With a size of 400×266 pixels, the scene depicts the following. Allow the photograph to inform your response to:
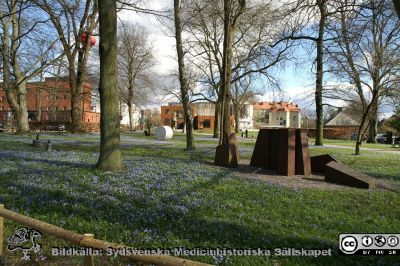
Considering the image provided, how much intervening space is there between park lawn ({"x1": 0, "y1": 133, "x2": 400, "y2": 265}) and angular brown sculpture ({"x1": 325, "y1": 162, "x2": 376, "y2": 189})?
0.62 m

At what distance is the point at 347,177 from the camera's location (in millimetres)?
9320

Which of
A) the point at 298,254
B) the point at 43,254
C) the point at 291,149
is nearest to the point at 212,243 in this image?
the point at 298,254

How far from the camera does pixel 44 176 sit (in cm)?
848

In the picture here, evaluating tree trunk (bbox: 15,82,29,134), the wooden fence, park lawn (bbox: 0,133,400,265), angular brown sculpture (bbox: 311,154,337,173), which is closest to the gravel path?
park lawn (bbox: 0,133,400,265)

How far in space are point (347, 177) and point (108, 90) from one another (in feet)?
24.6

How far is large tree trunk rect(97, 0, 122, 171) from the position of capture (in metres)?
9.76

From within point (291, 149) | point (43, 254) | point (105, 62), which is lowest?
point (43, 254)

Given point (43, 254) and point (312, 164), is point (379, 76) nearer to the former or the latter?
point (312, 164)

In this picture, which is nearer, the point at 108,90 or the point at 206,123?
the point at 108,90

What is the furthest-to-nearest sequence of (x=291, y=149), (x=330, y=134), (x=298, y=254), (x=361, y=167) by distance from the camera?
(x=330, y=134) → (x=361, y=167) → (x=291, y=149) → (x=298, y=254)

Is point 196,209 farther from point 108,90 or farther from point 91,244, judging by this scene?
point 108,90

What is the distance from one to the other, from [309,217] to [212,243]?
90.6 inches

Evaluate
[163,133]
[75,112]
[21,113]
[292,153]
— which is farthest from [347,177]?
[75,112]

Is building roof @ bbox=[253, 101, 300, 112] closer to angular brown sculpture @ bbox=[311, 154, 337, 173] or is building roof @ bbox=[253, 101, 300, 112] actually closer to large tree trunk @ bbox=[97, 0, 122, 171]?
angular brown sculpture @ bbox=[311, 154, 337, 173]
